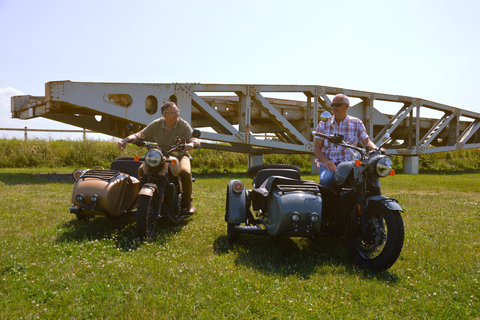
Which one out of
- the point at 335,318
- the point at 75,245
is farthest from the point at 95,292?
the point at 335,318

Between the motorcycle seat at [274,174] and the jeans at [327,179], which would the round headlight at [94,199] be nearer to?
the motorcycle seat at [274,174]

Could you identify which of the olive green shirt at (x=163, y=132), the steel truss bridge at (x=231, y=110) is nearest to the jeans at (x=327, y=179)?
the olive green shirt at (x=163, y=132)

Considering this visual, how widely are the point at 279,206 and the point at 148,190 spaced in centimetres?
156

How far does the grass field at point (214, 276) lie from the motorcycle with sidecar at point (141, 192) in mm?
250

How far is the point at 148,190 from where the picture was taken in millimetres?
4332

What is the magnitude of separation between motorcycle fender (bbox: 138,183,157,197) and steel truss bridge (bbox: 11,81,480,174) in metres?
7.67

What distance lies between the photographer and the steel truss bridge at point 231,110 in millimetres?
11453

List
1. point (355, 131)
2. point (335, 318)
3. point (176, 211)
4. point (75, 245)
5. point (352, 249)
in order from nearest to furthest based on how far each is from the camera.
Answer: point (335, 318)
point (352, 249)
point (75, 245)
point (355, 131)
point (176, 211)

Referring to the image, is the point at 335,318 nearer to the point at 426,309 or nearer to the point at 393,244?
Answer: the point at 426,309

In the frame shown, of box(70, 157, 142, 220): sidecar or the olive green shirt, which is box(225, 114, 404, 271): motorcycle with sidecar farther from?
the olive green shirt

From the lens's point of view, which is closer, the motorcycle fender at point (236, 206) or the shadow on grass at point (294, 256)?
the shadow on grass at point (294, 256)

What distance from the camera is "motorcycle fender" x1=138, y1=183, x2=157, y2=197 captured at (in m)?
4.27

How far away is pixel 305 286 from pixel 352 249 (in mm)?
803

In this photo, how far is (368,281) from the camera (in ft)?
10.5
